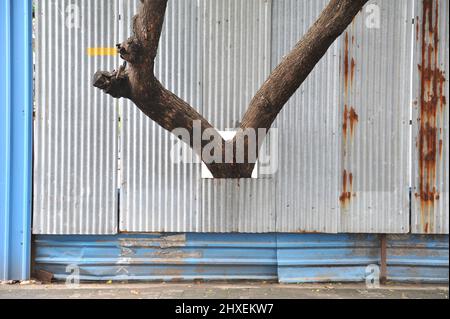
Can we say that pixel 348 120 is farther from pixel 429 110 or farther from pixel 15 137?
→ pixel 15 137

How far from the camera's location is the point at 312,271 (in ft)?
19.1

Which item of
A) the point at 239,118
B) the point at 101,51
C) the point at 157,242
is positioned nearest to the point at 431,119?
the point at 239,118

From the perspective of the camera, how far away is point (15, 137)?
5695mm

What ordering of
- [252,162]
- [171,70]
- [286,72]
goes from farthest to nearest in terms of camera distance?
[171,70], [252,162], [286,72]

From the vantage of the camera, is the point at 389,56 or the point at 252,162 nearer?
the point at 252,162

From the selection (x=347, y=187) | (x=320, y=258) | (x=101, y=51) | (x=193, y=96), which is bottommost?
(x=320, y=258)

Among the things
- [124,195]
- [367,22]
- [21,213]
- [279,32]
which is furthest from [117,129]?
[367,22]

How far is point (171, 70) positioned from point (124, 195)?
176 cm

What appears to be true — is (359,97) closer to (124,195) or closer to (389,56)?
(389,56)

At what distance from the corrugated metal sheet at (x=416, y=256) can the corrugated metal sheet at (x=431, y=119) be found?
19cm

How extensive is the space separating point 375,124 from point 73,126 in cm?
399

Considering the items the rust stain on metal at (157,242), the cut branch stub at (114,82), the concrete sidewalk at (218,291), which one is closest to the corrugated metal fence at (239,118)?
the rust stain on metal at (157,242)

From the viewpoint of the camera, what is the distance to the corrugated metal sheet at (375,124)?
5719mm

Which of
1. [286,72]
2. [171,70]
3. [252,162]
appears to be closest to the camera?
[286,72]
